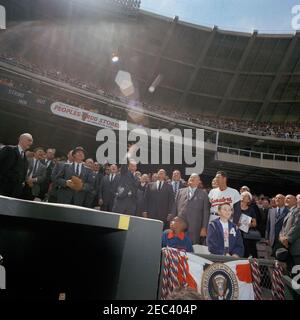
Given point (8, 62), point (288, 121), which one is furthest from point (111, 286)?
point (288, 121)

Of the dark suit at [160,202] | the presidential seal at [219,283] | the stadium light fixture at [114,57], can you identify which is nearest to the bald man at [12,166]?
the dark suit at [160,202]

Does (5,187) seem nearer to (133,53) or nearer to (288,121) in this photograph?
(133,53)

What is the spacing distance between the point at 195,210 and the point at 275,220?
2027 millimetres

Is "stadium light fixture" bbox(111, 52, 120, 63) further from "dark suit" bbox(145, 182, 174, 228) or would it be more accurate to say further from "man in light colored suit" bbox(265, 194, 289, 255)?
"man in light colored suit" bbox(265, 194, 289, 255)

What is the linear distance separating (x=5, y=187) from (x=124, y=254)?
159 inches

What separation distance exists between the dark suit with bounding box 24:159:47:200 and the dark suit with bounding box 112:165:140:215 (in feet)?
5.78

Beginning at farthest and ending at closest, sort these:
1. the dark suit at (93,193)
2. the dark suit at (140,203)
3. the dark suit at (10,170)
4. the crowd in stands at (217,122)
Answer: the crowd in stands at (217,122), the dark suit at (140,203), the dark suit at (93,193), the dark suit at (10,170)

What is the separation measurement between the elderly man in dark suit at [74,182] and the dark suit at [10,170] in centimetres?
91

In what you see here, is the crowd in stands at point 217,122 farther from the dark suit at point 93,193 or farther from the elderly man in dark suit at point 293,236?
the elderly man in dark suit at point 293,236

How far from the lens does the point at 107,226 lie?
138 centimetres

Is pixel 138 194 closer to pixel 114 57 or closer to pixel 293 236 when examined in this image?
pixel 293 236

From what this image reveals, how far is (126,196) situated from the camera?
6125mm

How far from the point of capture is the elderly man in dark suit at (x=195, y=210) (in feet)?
17.7

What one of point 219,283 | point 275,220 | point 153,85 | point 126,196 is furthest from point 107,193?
point 153,85
